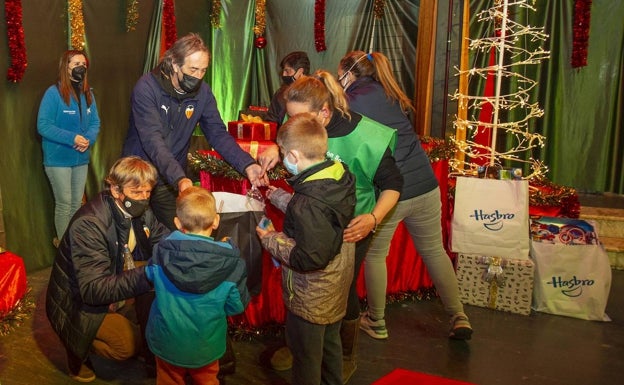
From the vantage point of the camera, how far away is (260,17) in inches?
312

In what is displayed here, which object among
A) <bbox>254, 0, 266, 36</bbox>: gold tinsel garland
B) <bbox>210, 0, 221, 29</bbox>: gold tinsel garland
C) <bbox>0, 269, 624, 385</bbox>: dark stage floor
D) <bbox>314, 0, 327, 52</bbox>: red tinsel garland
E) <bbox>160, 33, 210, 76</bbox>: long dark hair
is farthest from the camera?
<bbox>254, 0, 266, 36</bbox>: gold tinsel garland

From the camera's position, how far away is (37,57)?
4.53m

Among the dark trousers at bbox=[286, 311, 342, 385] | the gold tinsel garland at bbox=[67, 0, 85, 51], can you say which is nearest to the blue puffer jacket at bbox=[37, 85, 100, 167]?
the gold tinsel garland at bbox=[67, 0, 85, 51]

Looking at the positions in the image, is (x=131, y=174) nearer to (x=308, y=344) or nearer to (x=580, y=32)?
(x=308, y=344)

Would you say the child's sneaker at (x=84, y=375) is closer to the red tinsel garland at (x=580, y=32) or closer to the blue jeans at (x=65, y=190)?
the blue jeans at (x=65, y=190)

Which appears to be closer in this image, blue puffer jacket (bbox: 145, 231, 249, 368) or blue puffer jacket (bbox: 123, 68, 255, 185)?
blue puffer jacket (bbox: 145, 231, 249, 368)

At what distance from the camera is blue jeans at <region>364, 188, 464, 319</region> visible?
315cm

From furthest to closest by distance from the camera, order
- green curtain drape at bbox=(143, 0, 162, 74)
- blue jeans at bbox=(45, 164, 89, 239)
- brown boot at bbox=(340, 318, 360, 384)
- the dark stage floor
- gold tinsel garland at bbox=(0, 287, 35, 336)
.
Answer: green curtain drape at bbox=(143, 0, 162, 74) < blue jeans at bbox=(45, 164, 89, 239) < gold tinsel garland at bbox=(0, 287, 35, 336) < the dark stage floor < brown boot at bbox=(340, 318, 360, 384)

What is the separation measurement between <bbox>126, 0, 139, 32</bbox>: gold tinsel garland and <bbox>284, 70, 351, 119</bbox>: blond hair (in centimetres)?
370

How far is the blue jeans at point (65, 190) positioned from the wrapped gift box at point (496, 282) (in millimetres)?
2977

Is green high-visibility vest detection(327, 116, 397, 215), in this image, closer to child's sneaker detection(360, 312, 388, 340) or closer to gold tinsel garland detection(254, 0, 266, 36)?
child's sneaker detection(360, 312, 388, 340)

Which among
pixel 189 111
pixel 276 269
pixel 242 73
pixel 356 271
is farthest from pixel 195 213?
pixel 242 73

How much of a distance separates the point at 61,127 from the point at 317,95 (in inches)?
112

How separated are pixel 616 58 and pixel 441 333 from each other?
422 cm
